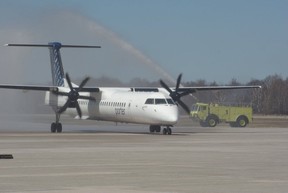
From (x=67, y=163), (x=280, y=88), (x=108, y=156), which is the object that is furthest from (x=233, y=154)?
(x=280, y=88)

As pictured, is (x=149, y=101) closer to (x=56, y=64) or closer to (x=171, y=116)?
(x=171, y=116)

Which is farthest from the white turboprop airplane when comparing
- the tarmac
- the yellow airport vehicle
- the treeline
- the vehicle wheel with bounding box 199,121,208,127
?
the treeline

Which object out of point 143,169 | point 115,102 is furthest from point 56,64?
point 143,169

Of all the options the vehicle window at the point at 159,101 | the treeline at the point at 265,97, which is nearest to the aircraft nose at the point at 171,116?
the vehicle window at the point at 159,101

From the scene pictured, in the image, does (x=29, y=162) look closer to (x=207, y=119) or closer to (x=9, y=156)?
(x=9, y=156)

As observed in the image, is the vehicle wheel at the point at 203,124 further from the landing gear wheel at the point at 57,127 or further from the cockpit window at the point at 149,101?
the cockpit window at the point at 149,101

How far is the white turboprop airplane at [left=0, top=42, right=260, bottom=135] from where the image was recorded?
49562 mm

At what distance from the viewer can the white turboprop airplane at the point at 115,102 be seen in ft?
163

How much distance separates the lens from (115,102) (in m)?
53.1

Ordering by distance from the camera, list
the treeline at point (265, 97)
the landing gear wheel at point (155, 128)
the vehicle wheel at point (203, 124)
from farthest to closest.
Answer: the treeline at point (265, 97), the vehicle wheel at point (203, 124), the landing gear wheel at point (155, 128)

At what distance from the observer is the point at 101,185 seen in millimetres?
18641

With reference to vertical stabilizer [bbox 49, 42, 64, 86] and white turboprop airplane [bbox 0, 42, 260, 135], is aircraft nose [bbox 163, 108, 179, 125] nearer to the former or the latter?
white turboprop airplane [bbox 0, 42, 260, 135]

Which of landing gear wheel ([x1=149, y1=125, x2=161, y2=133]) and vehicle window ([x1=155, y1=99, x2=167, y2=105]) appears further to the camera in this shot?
landing gear wheel ([x1=149, y1=125, x2=161, y2=133])

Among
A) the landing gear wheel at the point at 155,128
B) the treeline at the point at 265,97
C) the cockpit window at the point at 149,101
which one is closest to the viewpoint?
the cockpit window at the point at 149,101
